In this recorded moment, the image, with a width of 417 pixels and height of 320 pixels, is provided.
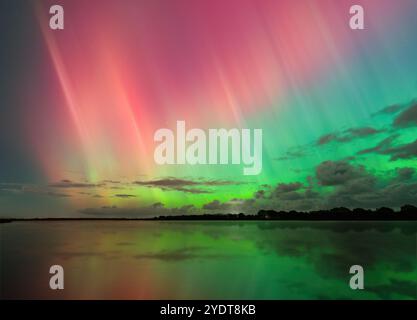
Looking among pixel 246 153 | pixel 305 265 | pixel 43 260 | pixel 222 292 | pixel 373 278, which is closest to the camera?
pixel 246 153

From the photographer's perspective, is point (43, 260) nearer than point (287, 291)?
No

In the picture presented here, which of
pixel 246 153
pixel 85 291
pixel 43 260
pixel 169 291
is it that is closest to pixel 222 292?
pixel 169 291

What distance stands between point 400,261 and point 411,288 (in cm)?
687

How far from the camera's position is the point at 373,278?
18.1 metres

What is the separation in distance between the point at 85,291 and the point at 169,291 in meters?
3.10

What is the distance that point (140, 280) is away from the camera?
16.3m

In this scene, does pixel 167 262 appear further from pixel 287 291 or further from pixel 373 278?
pixel 373 278
